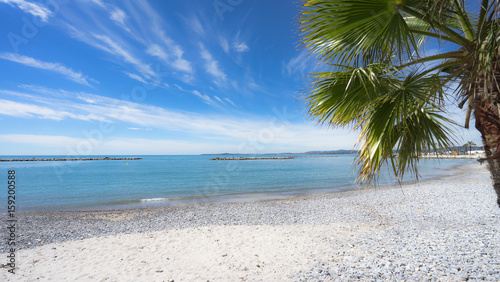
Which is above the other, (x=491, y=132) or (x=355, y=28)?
(x=355, y=28)

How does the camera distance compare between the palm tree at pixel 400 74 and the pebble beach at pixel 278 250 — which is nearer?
the palm tree at pixel 400 74

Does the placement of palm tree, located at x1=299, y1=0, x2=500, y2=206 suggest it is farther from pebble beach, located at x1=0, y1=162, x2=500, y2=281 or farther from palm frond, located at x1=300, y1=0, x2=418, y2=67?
pebble beach, located at x1=0, y1=162, x2=500, y2=281

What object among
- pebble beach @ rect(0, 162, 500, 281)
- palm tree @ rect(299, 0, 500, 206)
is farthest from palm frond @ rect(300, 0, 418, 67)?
pebble beach @ rect(0, 162, 500, 281)

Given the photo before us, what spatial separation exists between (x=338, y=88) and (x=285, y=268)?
11.3ft

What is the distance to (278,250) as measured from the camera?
551cm

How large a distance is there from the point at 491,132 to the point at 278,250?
4.54 m

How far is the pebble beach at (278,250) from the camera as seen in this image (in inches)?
166

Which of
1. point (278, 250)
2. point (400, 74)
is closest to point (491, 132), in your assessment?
point (400, 74)

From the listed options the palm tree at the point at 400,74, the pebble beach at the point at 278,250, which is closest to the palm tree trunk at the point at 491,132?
the palm tree at the point at 400,74

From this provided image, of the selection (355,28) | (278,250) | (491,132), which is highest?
(355,28)

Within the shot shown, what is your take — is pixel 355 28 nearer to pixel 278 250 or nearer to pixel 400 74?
pixel 400 74

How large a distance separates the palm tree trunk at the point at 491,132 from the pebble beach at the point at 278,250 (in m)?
2.46

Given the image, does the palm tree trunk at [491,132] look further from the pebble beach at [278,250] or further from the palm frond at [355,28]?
the pebble beach at [278,250]

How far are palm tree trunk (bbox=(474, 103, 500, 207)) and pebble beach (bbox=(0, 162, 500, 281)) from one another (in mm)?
2465
